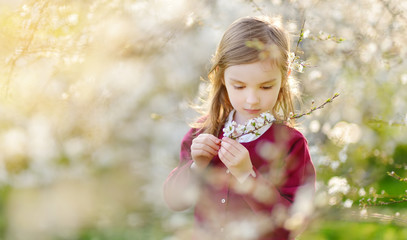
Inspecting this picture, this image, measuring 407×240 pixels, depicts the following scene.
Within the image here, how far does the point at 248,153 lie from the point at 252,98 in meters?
0.18

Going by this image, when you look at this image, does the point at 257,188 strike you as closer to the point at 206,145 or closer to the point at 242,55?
the point at 206,145

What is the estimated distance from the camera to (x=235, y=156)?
138 centimetres

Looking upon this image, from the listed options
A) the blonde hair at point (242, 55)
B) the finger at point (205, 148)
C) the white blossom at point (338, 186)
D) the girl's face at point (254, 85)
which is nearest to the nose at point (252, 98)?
the girl's face at point (254, 85)

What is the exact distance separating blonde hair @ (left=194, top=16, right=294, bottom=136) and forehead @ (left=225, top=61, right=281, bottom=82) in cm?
2

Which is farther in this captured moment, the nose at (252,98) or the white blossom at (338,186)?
the white blossom at (338,186)

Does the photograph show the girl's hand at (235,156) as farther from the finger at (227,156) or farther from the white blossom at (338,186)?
the white blossom at (338,186)

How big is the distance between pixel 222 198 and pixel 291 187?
0.82 ft

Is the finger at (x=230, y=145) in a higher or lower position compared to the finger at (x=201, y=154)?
higher

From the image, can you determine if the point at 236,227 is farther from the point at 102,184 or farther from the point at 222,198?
the point at 102,184

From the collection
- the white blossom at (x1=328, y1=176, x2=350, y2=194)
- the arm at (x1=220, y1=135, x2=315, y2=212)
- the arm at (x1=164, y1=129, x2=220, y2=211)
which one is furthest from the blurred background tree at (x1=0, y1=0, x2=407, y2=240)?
the arm at (x1=164, y1=129, x2=220, y2=211)

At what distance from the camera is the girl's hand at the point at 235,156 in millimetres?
1370

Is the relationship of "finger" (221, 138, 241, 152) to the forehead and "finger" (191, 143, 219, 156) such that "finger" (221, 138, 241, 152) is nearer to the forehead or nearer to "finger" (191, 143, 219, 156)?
"finger" (191, 143, 219, 156)

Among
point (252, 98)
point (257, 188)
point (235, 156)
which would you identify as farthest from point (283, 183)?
point (252, 98)

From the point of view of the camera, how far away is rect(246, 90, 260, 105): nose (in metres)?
1.37
